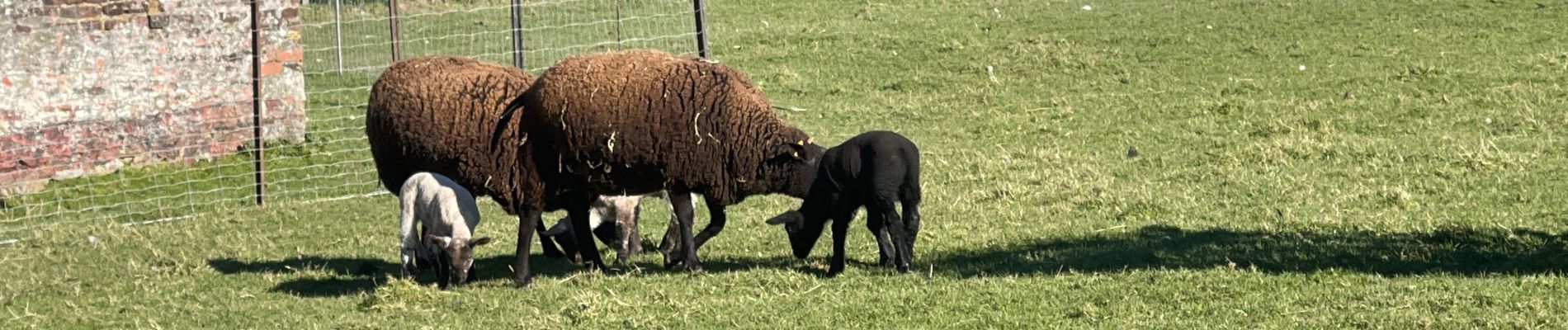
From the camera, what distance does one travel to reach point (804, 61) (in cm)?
2028

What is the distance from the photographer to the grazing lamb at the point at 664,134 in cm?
1041

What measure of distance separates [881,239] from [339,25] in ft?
42.4

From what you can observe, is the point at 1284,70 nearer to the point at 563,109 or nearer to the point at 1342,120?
the point at 1342,120

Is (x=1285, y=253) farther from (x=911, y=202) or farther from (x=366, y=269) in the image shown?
(x=366, y=269)

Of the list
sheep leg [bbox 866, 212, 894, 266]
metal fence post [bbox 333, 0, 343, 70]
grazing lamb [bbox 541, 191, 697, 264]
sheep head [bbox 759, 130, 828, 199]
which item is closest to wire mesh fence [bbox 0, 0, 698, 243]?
metal fence post [bbox 333, 0, 343, 70]

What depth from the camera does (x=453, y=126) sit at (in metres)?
11.1

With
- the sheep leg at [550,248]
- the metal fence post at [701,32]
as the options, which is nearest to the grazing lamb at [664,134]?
the sheep leg at [550,248]

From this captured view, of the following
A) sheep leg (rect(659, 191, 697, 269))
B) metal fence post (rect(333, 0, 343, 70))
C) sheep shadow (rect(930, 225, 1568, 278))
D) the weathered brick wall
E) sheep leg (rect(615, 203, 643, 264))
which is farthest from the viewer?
metal fence post (rect(333, 0, 343, 70))

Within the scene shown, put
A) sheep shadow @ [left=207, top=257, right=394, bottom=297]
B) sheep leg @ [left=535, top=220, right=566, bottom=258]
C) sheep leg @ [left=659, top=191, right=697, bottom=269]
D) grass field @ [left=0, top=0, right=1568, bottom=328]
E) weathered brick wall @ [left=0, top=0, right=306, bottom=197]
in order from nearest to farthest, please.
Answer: grass field @ [left=0, top=0, right=1568, bottom=328], sheep shadow @ [left=207, top=257, right=394, bottom=297], sheep leg @ [left=659, top=191, right=697, bottom=269], sheep leg @ [left=535, top=220, right=566, bottom=258], weathered brick wall @ [left=0, top=0, right=306, bottom=197]

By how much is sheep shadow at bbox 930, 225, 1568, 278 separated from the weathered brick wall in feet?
27.2

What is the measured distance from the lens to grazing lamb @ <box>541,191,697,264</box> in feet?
37.1

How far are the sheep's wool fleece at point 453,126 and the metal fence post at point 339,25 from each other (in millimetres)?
8122

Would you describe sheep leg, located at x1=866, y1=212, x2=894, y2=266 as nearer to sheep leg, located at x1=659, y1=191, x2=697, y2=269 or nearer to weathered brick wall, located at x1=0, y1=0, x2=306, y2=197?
sheep leg, located at x1=659, y1=191, x2=697, y2=269

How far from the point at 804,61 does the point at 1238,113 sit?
18.2 feet
